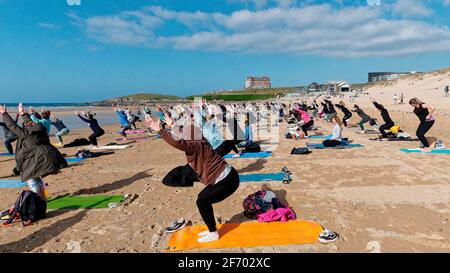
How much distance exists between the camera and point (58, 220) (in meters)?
5.62

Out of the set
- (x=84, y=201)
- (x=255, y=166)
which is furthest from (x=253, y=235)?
(x=255, y=166)

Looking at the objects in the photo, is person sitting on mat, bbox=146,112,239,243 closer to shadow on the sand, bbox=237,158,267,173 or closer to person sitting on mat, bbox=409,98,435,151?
shadow on the sand, bbox=237,158,267,173

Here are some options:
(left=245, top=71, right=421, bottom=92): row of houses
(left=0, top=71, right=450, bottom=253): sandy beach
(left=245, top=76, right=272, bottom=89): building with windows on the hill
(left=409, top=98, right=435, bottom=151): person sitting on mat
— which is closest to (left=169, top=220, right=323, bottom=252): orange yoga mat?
(left=0, top=71, right=450, bottom=253): sandy beach

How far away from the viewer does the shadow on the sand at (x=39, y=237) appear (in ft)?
15.1

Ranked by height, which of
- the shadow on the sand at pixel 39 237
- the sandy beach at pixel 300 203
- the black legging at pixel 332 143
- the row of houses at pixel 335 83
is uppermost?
the row of houses at pixel 335 83

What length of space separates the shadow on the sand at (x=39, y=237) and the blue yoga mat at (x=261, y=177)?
390 cm

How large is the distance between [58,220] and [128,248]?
77.9 inches

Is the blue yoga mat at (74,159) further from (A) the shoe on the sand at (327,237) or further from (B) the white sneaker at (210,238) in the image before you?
(A) the shoe on the sand at (327,237)

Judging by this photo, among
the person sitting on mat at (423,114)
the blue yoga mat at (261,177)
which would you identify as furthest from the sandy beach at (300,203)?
the person sitting on mat at (423,114)

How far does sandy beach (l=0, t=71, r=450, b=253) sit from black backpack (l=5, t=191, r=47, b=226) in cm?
15

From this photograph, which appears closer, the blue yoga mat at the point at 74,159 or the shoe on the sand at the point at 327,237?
the shoe on the sand at the point at 327,237

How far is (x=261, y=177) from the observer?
806cm

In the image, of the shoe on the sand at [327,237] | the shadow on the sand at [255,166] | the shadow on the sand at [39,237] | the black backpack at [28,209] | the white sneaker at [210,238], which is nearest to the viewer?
the shoe on the sand at [327,237]

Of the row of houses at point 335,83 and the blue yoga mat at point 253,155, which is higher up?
the row of houses at point 335,83
